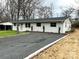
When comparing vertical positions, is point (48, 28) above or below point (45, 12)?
below

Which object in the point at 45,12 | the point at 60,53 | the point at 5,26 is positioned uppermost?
the point at 45,12

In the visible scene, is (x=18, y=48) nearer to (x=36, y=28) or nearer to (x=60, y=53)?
(x=60, y=53)

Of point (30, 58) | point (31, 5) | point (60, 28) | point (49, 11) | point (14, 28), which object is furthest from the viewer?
point (49, 11)

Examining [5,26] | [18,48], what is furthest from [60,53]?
[5,26]

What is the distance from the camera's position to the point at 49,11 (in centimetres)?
6209

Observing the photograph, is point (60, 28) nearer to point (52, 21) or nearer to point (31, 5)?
point (52, 21)

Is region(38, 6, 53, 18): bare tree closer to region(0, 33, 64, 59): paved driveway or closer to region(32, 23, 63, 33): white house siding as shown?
region(32, 23, 63, 33): white house siding

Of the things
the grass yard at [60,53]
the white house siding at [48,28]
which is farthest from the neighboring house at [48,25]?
the grass yard at [60,53]

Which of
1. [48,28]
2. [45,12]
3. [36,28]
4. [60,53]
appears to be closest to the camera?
[60,53]

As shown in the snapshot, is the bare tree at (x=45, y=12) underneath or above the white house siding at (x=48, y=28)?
above

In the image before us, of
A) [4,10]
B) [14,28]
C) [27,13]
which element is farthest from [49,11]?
[14,28]

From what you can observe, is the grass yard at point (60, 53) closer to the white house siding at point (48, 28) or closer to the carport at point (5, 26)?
the white house siding at point (48, 28)

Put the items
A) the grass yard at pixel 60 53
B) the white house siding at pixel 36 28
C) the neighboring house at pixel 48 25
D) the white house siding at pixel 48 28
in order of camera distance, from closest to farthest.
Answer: the grass yard at pixel 60 53 → the neighboring house at pixel 48 25 → the white house siding at pixel 48 28 → the white house siding at pixel 36 28

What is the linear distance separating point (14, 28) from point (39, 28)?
8671 mm
